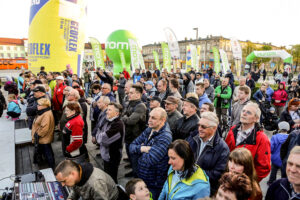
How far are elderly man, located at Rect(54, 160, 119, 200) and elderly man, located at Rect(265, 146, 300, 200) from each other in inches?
65.2

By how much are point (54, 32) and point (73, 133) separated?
9.65 metres

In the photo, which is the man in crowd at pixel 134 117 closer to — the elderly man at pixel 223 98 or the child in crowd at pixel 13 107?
the elderly man at pixel 223 98

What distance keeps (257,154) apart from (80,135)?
275 centimetres

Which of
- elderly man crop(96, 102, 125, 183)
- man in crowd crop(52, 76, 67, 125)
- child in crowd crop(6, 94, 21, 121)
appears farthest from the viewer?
child in crowd crop(6, 94, 21, 121)

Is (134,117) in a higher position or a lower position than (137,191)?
higher

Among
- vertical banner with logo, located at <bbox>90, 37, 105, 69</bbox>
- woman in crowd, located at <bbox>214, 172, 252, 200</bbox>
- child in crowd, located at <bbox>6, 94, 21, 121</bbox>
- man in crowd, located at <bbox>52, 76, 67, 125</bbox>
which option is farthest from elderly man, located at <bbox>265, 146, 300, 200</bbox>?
vertical banner with logo, located at <bbox>90, 37, 105, 69</bbox>

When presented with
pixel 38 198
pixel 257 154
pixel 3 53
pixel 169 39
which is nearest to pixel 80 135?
pixel 38 198

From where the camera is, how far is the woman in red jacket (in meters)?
3.35

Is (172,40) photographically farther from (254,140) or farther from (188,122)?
(254,140)

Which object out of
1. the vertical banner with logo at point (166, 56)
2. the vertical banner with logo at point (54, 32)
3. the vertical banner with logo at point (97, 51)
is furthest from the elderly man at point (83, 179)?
the vertical banner with logo at point (97, 51)

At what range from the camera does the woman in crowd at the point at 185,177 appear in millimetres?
1781

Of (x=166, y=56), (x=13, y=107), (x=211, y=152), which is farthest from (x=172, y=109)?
(x=166, y=56)

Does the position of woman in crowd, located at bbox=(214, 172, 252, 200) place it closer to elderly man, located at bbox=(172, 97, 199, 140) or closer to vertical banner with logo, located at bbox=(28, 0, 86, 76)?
elderly man, located at bbox=(172, 97, 199, 140)

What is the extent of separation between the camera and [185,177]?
6.04 feet
